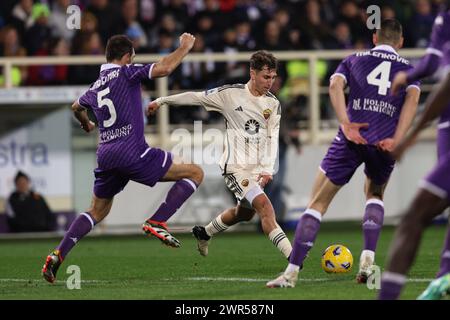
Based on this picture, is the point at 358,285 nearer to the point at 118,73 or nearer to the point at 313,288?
the point at 313,288

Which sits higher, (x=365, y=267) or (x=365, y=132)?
(x=365, y=132)

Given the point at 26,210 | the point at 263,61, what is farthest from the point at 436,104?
the point at 26,210

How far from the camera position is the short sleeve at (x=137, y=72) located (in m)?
9.74

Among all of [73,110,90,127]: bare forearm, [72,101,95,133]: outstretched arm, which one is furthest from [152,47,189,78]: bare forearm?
[73,110,90,127]: bare forearm

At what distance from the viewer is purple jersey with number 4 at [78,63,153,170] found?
9953mm

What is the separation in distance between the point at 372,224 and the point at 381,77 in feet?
4.11

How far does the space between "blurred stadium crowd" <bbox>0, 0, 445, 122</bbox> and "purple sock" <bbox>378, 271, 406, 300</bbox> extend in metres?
11.1

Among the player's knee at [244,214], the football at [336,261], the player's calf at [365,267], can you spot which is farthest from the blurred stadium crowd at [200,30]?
the player's calf at [365,267]

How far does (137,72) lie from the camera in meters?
9.83

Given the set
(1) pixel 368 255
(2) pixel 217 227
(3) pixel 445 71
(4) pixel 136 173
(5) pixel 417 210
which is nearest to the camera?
(5) pixel 417 210

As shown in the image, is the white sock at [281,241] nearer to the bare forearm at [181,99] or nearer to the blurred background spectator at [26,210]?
the bare forearm at [181,99]

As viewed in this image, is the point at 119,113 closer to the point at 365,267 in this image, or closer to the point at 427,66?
the point at 365,267

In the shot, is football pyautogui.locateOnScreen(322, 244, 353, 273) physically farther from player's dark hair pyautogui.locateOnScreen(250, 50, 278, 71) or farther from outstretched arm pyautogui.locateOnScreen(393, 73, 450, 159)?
outstretched arm pyautogui.locateOnScreen(393, 73, 450, 159)

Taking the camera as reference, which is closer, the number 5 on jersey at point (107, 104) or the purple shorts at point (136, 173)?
the number 5 on jersey at point (107, 104)
